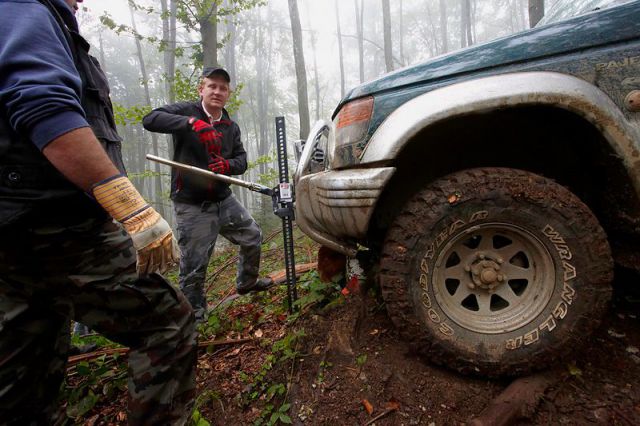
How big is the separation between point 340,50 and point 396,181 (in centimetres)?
2318

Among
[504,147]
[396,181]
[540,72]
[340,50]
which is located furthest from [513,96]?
[340,50]

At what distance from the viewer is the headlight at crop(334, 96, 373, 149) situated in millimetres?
1775

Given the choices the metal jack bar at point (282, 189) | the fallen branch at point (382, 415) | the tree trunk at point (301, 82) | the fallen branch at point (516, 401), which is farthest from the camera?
the tree trunk at point (301, 82)

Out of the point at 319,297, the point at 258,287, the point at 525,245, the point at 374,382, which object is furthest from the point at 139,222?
the point at 258,287

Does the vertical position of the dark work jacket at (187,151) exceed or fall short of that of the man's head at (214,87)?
it falls short

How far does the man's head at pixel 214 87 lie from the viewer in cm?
318

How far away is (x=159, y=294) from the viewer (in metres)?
1.44

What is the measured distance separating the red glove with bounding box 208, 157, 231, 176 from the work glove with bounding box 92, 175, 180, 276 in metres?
1.78

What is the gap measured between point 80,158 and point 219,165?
1.93 meters

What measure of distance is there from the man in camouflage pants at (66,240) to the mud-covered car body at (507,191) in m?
1.03

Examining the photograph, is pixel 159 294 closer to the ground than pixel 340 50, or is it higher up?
closer to the ground

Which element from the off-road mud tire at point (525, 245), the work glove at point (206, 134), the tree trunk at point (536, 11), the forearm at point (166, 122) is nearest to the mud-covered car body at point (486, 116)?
the off-road mud tire at point (525, 245)

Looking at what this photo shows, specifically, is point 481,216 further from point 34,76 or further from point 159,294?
point 34,76

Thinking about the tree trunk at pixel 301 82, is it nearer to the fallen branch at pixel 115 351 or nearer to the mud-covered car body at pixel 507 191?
the fallen branch at pixel 115 351
